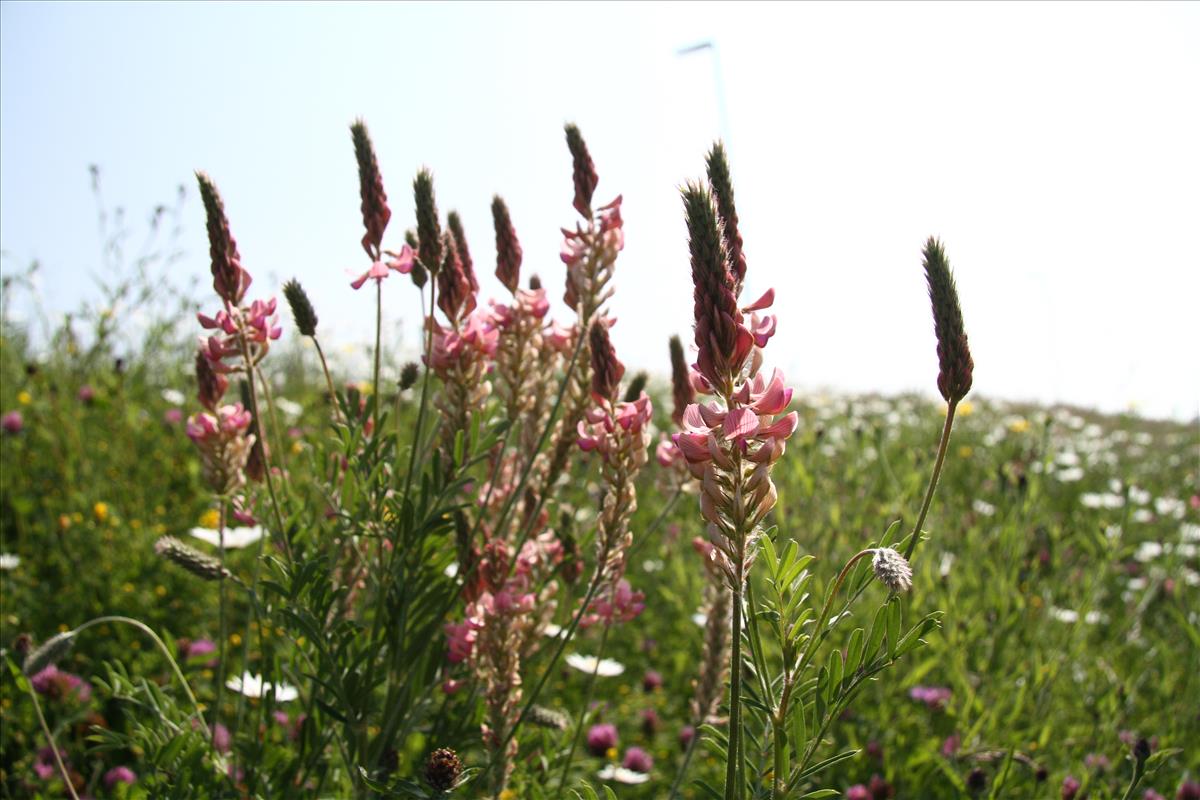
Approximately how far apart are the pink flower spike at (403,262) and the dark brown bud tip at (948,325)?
0.93 metres

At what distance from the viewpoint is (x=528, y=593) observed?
5.60ft

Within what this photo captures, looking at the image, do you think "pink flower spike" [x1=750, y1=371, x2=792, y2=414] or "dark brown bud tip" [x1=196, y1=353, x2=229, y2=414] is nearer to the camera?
"pink flower spike" [x1=750, y1=371, x2=792, y2=414]

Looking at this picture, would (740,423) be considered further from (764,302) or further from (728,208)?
(728,208)

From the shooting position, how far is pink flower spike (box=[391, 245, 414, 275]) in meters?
1.59

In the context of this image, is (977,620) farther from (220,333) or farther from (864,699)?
(220,333)

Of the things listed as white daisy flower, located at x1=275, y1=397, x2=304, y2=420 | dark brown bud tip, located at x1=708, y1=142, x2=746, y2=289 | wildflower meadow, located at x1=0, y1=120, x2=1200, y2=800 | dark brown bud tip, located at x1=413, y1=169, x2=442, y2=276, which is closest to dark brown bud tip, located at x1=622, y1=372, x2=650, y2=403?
wildflower meadow, located at x1=0, y1=120, x2=1200, y2=800

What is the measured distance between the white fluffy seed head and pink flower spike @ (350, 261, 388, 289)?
3.39 feet

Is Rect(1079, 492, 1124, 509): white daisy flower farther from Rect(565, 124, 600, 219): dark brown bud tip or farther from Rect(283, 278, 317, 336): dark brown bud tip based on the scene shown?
Rect(283, 278, 317, 336): dark brown bud tip

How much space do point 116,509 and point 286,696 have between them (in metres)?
2.17

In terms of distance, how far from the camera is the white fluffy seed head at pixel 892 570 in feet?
3.01

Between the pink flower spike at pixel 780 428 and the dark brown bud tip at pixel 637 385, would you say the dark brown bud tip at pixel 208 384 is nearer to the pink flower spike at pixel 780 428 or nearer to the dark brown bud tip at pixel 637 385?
the dark brown bud tip at pixel 637 385

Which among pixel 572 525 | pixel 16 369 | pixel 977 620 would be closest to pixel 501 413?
pixel 572 525

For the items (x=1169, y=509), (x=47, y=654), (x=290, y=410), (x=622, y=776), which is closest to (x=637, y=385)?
(x=47, y=654)

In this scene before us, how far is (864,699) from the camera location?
3068 millimetres
